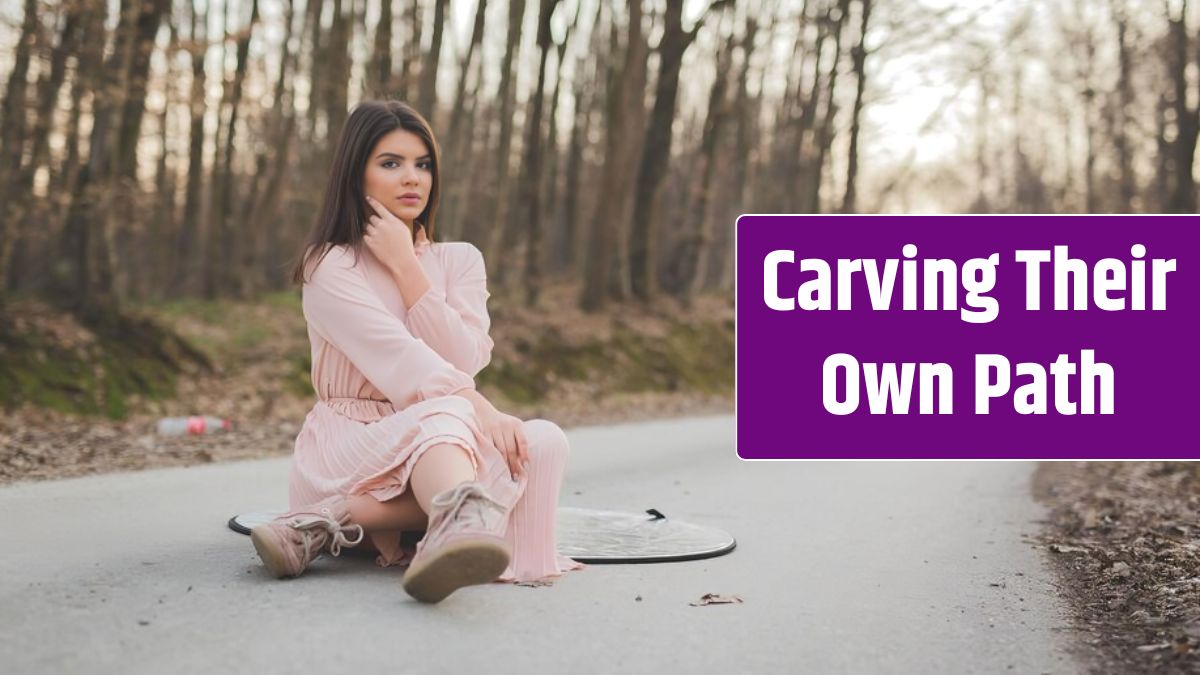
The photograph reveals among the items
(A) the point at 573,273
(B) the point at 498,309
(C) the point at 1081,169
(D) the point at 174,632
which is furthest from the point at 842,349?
(C) the point at 1081,169

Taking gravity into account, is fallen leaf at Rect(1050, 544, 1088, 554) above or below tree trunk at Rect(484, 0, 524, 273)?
below

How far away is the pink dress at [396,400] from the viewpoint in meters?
4.72

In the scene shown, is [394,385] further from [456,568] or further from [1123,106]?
[1123,106]

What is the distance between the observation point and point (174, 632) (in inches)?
148

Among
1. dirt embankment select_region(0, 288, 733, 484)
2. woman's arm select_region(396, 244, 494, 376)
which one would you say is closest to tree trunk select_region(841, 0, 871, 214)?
dirt embankment select_region(0, 288, 733, 484)

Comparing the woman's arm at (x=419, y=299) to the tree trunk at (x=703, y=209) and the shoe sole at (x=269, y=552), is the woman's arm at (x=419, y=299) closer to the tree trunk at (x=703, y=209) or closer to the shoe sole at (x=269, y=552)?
the shoe sole at (x=269, y=552)

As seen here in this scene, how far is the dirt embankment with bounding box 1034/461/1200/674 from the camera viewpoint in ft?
14.2

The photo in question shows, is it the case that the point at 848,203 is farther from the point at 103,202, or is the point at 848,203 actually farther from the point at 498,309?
the point at 103,202

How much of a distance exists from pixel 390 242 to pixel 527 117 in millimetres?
22703

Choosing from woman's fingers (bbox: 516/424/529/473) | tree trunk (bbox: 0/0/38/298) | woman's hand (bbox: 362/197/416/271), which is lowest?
woman's fingers (bbox: 516/424/529/473)

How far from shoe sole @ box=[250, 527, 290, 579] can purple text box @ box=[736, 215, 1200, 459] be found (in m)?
2.97

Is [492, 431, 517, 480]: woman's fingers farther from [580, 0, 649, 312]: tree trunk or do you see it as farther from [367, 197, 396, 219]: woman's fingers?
[580, 0, 649, 312]: tree trunk

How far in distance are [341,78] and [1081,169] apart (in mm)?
36094

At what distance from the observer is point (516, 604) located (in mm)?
4453
